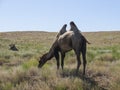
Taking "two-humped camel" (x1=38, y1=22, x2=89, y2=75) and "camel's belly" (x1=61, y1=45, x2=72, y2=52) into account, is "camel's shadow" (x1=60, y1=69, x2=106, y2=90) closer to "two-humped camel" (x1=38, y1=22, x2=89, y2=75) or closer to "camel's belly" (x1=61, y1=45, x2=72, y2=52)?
"two-humped camel" (x1=38, y1=22, x2=89, y2=75)

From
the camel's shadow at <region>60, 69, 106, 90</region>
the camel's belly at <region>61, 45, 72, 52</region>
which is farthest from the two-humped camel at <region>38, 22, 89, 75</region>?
the camel's shadow at <region>60, 69, 106, 90</region>

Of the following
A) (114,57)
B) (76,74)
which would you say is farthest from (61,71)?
(114,57)

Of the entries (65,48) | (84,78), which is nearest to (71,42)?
(65,48)

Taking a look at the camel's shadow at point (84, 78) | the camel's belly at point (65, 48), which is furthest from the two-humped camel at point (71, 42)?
the camel's shadow at point (84, 78)

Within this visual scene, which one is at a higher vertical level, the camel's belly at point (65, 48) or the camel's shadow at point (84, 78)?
the camel's belly at point (65, 48)

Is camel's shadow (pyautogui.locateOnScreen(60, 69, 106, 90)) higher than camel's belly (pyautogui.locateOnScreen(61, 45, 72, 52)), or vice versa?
camel's belly (pyautogui.locateOnScreen(61, 45, 72, 52))

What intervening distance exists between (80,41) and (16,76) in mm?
2742

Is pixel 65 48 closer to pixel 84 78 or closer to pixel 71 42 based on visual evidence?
pixel 71 42

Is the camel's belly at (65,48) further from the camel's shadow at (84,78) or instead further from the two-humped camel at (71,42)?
the camel's shadow at (84,78)

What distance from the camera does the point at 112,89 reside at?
A: 1045 cm

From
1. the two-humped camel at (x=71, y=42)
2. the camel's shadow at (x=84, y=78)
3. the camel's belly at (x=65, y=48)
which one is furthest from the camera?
the camel's belly at (x=65, y=48)

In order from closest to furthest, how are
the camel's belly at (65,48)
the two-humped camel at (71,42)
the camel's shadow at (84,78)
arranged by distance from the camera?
the camel's shadow at (84,78) < the two-humped camel at (71,42) < the camel's belly at (65,48)

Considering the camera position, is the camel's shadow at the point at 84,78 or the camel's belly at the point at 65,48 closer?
the camel's shadow at the point at 84,78

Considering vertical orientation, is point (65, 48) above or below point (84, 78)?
above
